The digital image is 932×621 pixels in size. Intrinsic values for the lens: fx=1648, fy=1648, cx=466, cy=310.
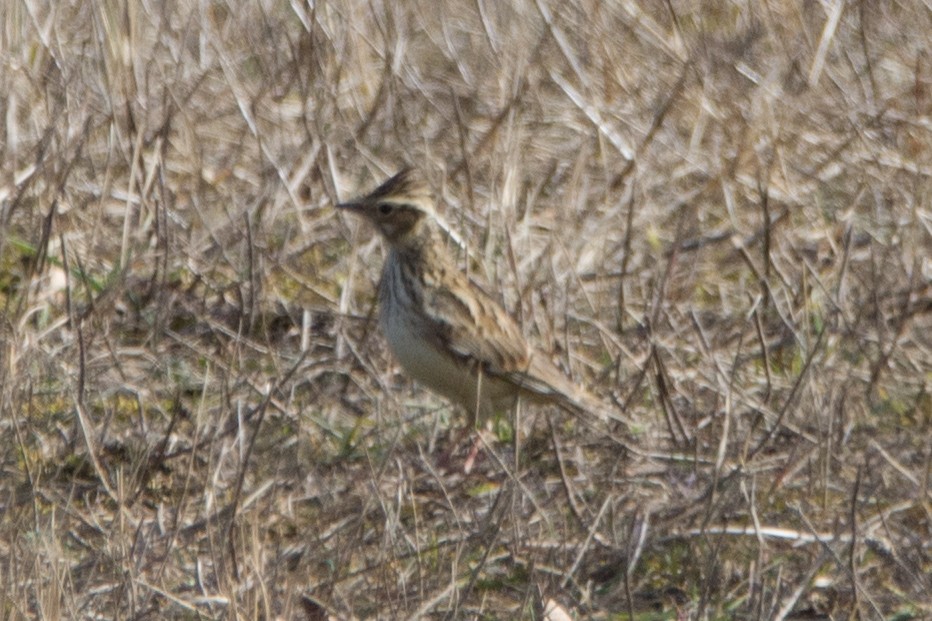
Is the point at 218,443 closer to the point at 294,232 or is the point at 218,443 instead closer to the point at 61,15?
the point at 294,232

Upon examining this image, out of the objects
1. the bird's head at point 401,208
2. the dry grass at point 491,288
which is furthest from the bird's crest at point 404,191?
the dry grass at point 491,288

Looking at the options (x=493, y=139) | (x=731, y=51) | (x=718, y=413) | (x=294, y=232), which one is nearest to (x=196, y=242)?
(x=294, y=232)

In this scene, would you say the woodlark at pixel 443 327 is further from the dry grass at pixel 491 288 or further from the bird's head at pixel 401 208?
the dry grass at pixel 491 288

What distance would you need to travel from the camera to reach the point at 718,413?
625cm

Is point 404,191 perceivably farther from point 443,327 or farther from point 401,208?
point 443,327

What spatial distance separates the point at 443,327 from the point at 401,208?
1.70ft

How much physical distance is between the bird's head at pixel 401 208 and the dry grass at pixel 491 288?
0.38m

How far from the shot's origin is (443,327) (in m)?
6.34

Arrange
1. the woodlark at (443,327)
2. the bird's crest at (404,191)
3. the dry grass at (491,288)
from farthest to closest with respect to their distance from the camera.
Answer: the bird's crest at (404,191) < the woodlark at (443,327) < the dry grass at (491,288)

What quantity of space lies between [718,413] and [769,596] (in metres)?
1.31

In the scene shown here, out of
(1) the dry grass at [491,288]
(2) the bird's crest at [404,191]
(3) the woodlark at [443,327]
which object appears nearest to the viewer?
(1) the dry grass at [491,288]

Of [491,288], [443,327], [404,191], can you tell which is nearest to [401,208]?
[404,191]

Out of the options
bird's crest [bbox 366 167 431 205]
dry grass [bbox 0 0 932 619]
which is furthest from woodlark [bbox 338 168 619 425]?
dry grass [bbox 0 0 932 619]

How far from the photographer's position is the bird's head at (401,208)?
21.2ft
